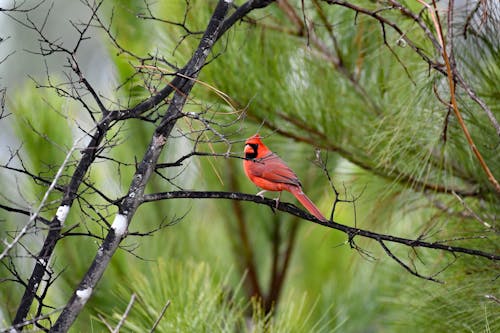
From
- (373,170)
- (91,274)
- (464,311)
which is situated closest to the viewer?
(91,274)

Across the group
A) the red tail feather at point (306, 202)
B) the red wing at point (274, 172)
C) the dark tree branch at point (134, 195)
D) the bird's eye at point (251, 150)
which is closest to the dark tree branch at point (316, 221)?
the dark tree branch at point (134, 195)

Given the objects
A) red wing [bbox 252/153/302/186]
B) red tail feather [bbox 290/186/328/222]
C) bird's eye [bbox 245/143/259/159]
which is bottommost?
red tail feather [bbox 290/186/328/222]

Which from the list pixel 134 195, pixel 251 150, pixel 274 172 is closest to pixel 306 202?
pixel 274 172

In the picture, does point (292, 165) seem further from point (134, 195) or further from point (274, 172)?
point (134, 195)

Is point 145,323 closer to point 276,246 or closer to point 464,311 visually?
point 464,311

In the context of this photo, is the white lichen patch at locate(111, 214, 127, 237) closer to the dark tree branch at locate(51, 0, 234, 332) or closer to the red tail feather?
the dark tree branch at locate(51, 0, 234, 332)

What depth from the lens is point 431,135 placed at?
5.18 feet

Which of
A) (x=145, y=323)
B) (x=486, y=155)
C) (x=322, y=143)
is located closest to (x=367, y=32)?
(x=322, y=143)

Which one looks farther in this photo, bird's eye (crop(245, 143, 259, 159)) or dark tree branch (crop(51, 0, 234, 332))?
bird's eye (crop(245, 143, 259, 159))

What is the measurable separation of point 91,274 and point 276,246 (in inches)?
49.2

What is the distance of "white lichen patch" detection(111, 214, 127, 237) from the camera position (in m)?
1.09

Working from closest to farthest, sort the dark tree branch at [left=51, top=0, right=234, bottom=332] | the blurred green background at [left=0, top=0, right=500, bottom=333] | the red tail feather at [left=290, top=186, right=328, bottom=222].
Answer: the dark tree branch at [left=51, top=0, right=234, bottom=332] → the red tail feather at [left=290, top=186, right=328, bottom=222] → the blurred green background at [left=0, top=0, right=500, bottom=333]

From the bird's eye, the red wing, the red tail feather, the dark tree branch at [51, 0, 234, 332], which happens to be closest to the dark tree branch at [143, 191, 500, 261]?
the dark tree branch at [51, 0, 234, 332]

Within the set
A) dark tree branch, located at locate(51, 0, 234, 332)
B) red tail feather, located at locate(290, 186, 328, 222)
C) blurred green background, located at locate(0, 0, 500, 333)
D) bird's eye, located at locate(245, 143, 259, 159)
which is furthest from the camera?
bird's eye, located at locate(245, 143, 259, 159)
